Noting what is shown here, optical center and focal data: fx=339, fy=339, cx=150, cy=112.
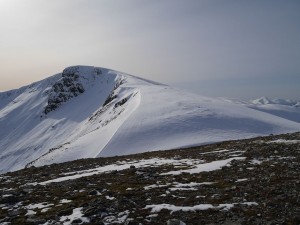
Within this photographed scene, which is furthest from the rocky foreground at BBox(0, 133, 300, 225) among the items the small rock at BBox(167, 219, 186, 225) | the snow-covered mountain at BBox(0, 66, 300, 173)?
the snow-covered mountain at BBox(0, 66, 300, 173)

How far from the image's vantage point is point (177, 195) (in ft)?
58.2

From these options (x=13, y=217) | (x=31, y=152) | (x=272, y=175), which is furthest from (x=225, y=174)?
(x=31, y=152)

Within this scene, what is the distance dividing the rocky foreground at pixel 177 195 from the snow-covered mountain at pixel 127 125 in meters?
19.1

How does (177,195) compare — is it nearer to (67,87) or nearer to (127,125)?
(127,125)

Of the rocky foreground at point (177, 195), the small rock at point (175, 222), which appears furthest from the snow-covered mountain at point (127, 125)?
the small rock at point (175, 222)

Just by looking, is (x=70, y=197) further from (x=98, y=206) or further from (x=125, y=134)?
(x=125, y=134)

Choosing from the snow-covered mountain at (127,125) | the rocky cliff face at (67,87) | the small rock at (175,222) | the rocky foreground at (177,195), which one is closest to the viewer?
the small rock at (175,222)

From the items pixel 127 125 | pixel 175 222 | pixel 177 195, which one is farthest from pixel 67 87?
pixel 175 222

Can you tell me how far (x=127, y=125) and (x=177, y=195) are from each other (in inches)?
1450

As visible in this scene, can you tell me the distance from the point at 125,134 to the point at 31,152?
78.5 m

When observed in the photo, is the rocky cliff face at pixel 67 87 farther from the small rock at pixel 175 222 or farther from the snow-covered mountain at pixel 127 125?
the small rock at pixel 175 222

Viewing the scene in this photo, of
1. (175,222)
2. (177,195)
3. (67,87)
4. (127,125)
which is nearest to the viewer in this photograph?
(175,222)

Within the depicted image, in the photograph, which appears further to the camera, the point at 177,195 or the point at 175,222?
the point at 177,195

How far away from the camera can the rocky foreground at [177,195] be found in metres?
14.6
